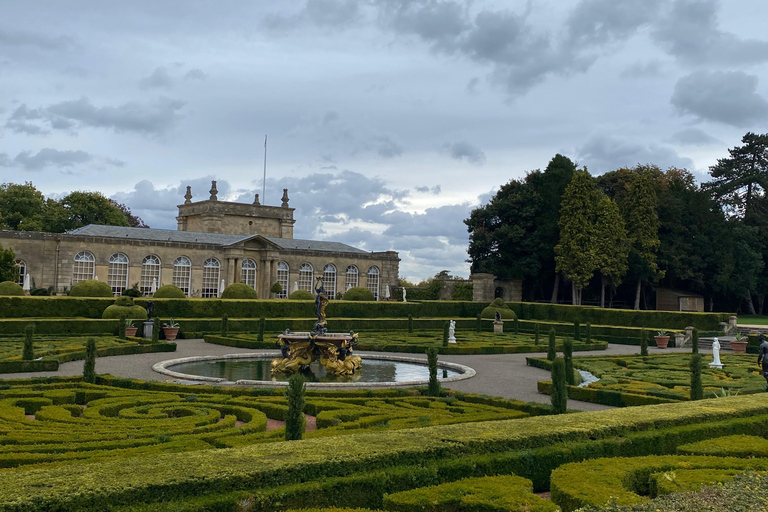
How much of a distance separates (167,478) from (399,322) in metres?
35.5

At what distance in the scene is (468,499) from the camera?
6859 millimetres

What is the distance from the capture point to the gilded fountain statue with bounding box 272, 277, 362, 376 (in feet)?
71.2

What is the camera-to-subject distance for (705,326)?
123 feet

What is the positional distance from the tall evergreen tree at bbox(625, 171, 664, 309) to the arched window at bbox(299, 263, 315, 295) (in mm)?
26112

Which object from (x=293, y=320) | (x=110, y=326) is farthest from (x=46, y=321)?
(x=293, y=320)

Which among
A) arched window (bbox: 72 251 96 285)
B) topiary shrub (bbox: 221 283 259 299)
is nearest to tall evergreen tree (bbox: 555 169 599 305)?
topiary shrub (bbox: 221 283 259 299)

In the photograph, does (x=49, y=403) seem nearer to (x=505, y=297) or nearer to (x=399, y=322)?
(x=399, y=322)

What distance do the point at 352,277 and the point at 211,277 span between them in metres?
13.1

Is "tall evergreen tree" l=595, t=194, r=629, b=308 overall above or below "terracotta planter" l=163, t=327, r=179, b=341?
above

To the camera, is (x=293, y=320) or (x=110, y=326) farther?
(x=293, y=320)

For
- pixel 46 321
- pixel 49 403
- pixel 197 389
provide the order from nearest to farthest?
pixel 49 403 → pixel 197 389 → pixel 46 321

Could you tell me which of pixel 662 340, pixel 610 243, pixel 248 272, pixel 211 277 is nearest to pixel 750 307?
pixel 610 243

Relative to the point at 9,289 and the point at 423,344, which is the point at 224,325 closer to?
the point at 423,344

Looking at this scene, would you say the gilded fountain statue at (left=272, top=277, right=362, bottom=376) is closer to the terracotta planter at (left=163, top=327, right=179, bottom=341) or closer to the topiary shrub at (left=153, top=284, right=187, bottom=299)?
the terracotta planter at (left=163, top=327, right=179, bottom=341)
